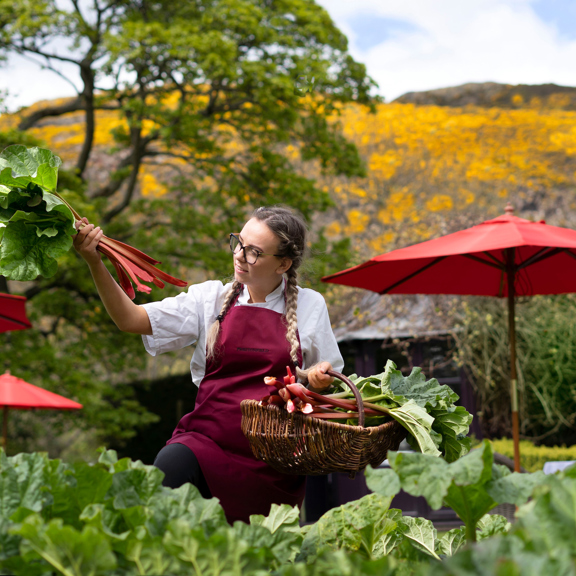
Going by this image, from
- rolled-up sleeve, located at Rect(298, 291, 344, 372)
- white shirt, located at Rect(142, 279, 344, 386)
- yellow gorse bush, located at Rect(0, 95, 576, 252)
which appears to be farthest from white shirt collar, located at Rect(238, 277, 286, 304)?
yellow gorse bush, located at Rect(0, 95, 576, 252)

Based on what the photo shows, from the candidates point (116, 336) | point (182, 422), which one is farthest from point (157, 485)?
point (116, 336)

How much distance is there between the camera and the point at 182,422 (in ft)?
6.25

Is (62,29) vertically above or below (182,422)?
above

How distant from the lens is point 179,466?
66.0 inches

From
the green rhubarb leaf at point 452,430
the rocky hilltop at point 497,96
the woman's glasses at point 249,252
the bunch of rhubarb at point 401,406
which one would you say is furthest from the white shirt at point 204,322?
the rocky hilltop at point 497,96

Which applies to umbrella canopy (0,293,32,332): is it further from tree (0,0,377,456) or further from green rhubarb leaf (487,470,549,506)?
tree (0,0,377,456)

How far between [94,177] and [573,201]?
428 inches

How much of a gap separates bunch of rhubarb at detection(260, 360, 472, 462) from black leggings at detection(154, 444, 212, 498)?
0.36 metres

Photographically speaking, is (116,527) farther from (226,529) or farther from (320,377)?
(320,377)

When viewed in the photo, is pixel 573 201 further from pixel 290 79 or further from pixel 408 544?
pixel 408 544

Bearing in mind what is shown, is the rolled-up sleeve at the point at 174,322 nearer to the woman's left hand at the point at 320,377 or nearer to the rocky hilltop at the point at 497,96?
the woman's left hand at the point at 320,377

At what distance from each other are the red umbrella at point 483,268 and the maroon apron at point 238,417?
57.6 inches

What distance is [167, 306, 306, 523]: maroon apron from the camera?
1.77 metres

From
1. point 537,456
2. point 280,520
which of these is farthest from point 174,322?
point 537,456
